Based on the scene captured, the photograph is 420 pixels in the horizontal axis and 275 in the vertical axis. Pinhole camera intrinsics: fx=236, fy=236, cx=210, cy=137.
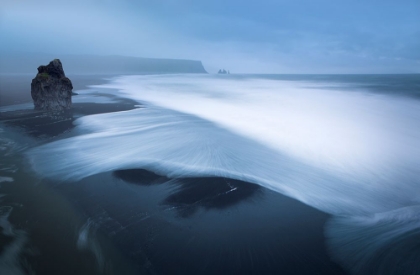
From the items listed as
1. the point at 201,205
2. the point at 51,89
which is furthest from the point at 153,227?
the point at 51,89

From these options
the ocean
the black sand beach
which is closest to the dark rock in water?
the ocean

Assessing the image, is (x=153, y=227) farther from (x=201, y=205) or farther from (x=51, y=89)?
(x=51, y=89)

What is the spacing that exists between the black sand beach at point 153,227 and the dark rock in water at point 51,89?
8.51 m

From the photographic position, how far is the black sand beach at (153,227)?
3.41 m

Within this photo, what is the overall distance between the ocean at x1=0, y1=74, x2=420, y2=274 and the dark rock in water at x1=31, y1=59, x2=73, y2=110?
4.66m

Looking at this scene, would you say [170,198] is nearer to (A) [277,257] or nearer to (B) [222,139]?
(A) [277,257]

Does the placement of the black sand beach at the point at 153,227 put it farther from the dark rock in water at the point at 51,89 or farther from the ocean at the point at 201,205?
the dark rock in water at the point at 51,89

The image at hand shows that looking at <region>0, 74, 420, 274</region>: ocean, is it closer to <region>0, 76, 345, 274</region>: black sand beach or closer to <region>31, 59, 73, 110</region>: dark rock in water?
<region>0, 76, 345, 274</region>: black sand beach

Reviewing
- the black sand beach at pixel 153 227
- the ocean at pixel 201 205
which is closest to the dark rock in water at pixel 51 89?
the ocean at pixel 201 205

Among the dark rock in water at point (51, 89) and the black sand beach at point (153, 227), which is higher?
the dark rock in water at point (51, 89)

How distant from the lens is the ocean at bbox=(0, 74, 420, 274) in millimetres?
3523

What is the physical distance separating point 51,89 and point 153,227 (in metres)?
12.9

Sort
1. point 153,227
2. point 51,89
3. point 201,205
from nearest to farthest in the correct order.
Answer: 1. point 153,227
2. point 201,205
3. point 51,89

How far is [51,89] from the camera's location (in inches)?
525
